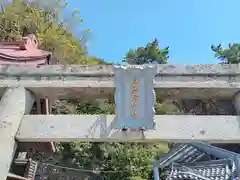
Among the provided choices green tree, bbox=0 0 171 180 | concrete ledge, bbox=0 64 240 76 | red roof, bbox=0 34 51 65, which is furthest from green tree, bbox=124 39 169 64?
concrete ledge, bbox=0 64 240 76

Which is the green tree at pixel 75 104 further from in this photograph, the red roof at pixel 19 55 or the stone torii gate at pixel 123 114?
the stone torii gate at pixel 123 114

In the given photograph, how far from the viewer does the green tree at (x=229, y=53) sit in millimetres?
19172

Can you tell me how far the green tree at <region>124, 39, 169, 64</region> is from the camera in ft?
68.4

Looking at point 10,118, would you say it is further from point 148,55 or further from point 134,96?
point 148,55

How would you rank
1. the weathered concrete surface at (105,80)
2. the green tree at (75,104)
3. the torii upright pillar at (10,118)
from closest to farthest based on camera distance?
the torii upright pillar at (10,118)
the weathered concrete surface at (105,80)
the green tree at (75,104)

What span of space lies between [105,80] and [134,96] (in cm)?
98

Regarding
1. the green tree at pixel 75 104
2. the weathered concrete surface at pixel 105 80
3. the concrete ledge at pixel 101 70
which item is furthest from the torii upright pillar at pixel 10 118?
the green tree at pixel 75 104

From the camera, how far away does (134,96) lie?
427 centimetres

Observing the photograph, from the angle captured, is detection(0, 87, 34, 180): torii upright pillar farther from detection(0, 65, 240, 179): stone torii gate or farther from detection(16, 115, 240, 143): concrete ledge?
detection(16, 115, 240, 143): concrete ledge

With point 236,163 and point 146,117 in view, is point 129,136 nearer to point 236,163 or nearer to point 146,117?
point 146,117

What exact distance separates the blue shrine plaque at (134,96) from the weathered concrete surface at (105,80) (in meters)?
0.71

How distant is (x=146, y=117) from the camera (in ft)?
13.7

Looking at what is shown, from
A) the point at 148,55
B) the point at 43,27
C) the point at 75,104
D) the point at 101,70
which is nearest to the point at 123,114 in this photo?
the point at 101,70

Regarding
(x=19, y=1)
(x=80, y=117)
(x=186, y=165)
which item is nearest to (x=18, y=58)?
(x=80, y=117)
